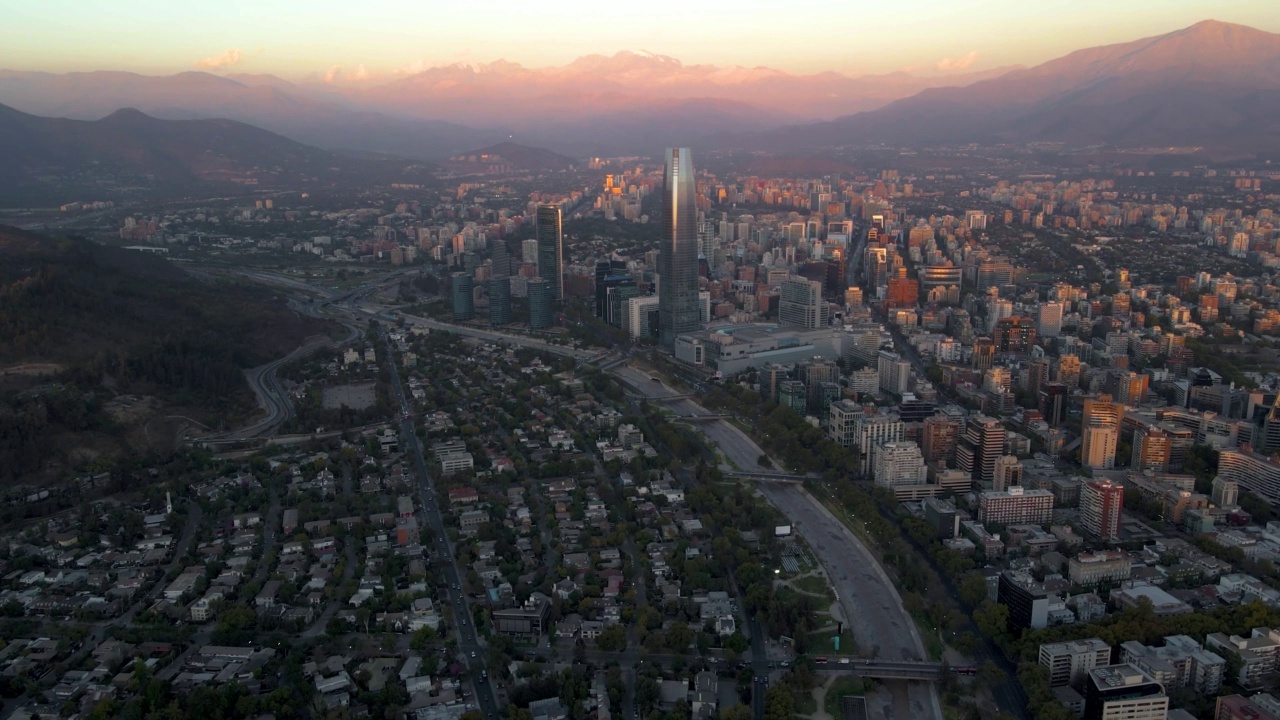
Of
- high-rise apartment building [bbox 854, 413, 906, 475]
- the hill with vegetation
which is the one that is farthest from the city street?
high-rise apartment building [bbox 854, 413, 906, 475]

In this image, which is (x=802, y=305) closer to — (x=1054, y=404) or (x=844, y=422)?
(x=1054, y=404)

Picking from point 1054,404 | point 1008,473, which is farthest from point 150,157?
point 1008,473

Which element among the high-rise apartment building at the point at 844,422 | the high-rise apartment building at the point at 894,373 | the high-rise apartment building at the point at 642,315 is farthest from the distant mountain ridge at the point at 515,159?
the high-rise apartment building at the point at 844,422

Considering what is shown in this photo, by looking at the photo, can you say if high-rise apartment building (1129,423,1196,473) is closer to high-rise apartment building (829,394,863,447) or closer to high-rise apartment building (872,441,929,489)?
high-rise apartment building (872,441,929,489)

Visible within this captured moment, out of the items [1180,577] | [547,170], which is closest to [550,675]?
[1180,577]

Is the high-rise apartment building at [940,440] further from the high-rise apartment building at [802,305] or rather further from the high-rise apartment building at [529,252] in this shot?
the high-rise apartment building at [529,252]

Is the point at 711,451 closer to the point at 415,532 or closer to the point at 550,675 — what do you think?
the point at 415,532
